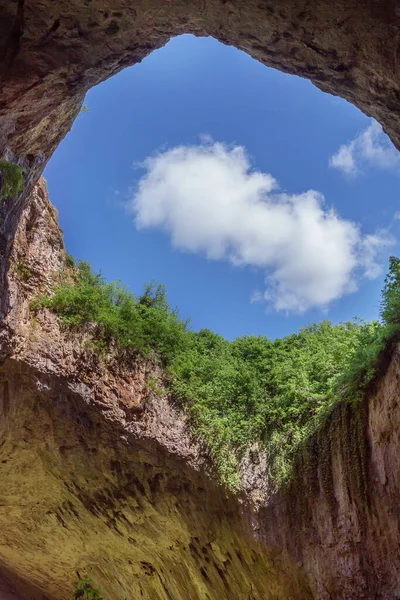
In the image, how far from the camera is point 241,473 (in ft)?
30.8

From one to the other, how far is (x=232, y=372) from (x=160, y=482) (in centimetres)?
303

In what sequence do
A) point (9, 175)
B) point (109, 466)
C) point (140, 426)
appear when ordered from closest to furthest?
point (9, 175)
point (140, 426)
point (109, 466)

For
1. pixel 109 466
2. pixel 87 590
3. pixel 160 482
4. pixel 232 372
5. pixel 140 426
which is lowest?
pixel 87 590

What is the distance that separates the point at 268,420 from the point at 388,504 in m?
3.28

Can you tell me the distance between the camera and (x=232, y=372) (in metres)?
11.0

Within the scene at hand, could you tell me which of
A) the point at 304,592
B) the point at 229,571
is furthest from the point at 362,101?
the point at 229,571

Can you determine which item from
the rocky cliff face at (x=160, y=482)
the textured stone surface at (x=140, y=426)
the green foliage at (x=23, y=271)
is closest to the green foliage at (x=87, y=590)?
the textured stone surface at (x=140, y=426)

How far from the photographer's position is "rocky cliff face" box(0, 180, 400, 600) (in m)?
7.71

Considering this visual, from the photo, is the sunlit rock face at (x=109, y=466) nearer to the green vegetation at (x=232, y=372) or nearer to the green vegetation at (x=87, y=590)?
the green vegetation at (x=232, y=372)

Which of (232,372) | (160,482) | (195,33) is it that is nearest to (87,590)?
(160,482)

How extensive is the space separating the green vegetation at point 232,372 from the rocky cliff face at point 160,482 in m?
0.33

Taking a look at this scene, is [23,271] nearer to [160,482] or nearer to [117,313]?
[117,313]

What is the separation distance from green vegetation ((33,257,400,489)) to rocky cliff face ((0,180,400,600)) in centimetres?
33

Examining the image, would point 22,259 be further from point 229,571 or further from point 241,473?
point 229,571
